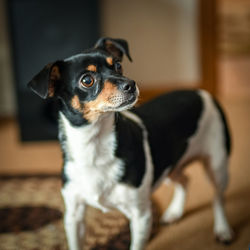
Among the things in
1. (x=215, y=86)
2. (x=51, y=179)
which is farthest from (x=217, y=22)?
(x=51, y=179)

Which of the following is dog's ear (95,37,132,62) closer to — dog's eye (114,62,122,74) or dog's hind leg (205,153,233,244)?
dog's eye (114,62,122,74)

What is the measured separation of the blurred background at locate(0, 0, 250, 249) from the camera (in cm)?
318

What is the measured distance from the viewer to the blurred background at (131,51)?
3.18m

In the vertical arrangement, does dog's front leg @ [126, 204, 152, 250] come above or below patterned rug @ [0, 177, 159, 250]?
above

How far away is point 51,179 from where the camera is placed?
2.54 metres

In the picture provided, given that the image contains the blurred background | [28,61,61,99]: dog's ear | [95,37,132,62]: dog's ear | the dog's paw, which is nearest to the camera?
[28,61,61,99]: dog's ear

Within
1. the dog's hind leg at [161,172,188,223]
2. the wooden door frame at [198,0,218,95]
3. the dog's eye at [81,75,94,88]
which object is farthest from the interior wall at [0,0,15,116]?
the dog's eye at [81,75,94,88]

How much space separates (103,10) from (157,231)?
9.59ft

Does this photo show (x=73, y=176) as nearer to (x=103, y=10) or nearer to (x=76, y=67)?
(x=76, y=67)

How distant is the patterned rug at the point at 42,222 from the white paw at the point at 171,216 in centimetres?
5

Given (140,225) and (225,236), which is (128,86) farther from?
(225,236)

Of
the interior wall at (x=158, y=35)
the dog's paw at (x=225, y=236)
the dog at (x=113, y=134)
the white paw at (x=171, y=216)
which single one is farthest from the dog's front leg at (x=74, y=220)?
the interior wall at (x=158, y=35)

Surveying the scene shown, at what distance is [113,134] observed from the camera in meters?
1.37

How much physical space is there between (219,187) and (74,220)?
754 millimetres
